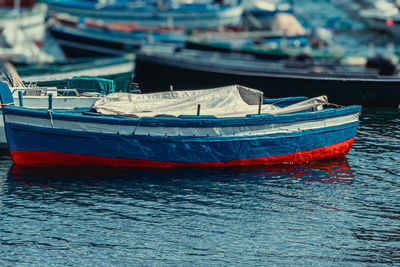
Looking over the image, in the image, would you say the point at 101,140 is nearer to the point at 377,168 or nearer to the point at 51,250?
the point at 51,250

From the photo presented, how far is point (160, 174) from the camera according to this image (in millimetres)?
23797

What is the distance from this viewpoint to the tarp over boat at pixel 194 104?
24344 millimetres

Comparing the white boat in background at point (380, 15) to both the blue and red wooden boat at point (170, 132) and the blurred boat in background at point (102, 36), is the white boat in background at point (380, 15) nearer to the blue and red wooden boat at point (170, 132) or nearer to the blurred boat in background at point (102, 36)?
the blurred boat in background at point (102, 36)

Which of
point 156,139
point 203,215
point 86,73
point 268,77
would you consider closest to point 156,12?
point 268,77

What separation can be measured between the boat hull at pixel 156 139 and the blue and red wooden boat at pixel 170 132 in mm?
35

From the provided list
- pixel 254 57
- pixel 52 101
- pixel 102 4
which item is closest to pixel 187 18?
pixel 102 4

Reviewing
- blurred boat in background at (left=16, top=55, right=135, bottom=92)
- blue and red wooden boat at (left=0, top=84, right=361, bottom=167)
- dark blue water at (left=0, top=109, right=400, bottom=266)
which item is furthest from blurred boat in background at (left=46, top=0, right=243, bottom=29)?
dark blue water at (left=0, top=109, right=400, bottom=266)

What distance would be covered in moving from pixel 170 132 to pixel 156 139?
561 mm

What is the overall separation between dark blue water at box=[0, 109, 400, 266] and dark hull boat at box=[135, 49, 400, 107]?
12092 mm

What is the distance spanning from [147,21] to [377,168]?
36157 mm

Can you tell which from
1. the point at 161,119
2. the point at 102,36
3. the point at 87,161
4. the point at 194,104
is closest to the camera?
the point at 161,119

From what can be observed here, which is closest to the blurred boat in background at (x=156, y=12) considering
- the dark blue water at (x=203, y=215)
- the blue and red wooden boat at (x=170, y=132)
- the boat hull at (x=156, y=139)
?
the blue and red wooden boat at (x=170, y=132)

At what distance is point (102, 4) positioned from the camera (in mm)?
60406

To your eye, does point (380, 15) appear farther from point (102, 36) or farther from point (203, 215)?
point (203, 215)
